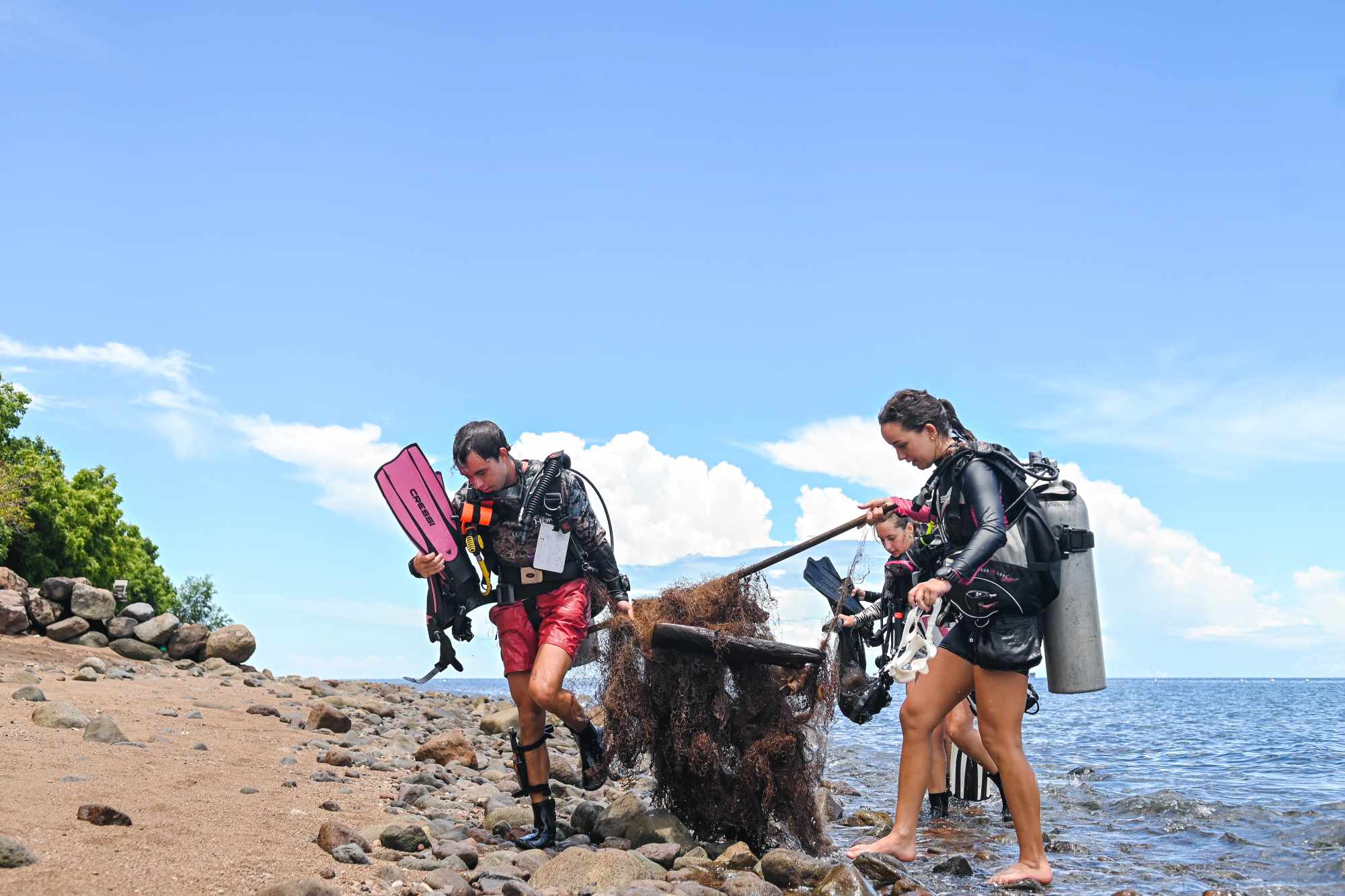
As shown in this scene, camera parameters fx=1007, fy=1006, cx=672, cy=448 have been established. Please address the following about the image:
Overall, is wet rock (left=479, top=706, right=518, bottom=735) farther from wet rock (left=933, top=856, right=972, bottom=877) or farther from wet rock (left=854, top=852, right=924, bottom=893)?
wet rock (left=854, top=852, right=924, bottom=893)

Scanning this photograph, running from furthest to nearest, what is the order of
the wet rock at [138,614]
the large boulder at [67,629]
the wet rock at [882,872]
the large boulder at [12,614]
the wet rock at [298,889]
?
1. the wet rock at [138,614]
2. the large boulder at [67,629]
3. the large boulder at [12,614]
4. the wet rock at [882,872]
5. the wet rock at [298,889]

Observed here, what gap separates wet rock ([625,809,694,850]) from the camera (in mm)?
5793

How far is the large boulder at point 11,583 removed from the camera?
736 inches

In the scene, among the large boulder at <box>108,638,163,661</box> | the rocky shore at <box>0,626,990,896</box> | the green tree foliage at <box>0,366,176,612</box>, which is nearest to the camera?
the rocky shore at <box>0,626,990,896</box>

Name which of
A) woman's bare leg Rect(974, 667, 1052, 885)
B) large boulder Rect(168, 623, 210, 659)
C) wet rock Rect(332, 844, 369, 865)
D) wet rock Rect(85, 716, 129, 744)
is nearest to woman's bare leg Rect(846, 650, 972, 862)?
woman's bare leg Rect(974, 667, 1052, 885)

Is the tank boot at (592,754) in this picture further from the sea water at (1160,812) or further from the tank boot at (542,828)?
the sea water at (1160,812)

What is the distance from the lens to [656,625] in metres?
5.79

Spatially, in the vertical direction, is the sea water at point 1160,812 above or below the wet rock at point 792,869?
below

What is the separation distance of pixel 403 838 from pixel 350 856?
1.49 ft

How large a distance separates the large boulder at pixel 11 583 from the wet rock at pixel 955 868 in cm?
1825

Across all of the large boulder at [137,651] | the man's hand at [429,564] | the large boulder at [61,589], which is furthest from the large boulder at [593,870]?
the large boulder at [61,589]

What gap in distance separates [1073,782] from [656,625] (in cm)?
829

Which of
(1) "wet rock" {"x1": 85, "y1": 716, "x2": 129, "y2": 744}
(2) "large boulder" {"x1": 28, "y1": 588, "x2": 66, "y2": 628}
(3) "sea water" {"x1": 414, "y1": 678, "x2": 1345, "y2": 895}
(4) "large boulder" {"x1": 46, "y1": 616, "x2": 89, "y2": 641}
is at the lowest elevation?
(3) "sea water" {"x1": 414, "y1": 678, "x2": 1345, "y2": 895}

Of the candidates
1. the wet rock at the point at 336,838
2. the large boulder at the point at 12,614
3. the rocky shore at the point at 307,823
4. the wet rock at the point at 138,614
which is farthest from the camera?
the wet rock at the point at 138,614
